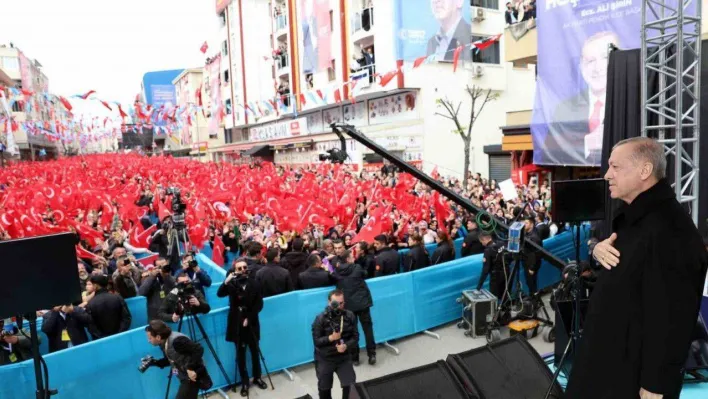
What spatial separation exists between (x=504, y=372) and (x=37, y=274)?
3.58m

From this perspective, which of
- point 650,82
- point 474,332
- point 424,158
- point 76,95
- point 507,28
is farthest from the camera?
point 424,158

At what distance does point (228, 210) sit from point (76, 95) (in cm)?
1131

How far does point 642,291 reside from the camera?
6.92 feet

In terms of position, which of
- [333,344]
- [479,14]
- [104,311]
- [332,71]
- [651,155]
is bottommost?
[333,344]

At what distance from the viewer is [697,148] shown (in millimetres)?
7523

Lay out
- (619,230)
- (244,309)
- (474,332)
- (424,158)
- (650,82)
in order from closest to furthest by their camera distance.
A: (619,230) → (244,309) → (474,332) → (650,82) → (424,158)

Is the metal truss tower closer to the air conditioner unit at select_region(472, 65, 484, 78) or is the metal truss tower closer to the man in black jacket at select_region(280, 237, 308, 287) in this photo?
the man in black jacket at select_region(280, 237, 308, 287)

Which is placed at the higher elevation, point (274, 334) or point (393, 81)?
point (393, 81)

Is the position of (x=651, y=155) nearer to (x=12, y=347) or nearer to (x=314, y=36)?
(x=12, y=347)

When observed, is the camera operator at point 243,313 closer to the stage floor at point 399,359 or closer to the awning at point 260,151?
the stage floor at point 399,359

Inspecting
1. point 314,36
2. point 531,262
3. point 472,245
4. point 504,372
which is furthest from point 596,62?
point 314,36

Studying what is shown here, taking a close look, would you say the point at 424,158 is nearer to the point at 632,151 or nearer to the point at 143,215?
the point at 143,215

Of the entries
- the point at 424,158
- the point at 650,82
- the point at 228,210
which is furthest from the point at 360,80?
the point at 650,82

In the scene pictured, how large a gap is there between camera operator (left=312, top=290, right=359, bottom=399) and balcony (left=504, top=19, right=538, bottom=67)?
14.4 m
